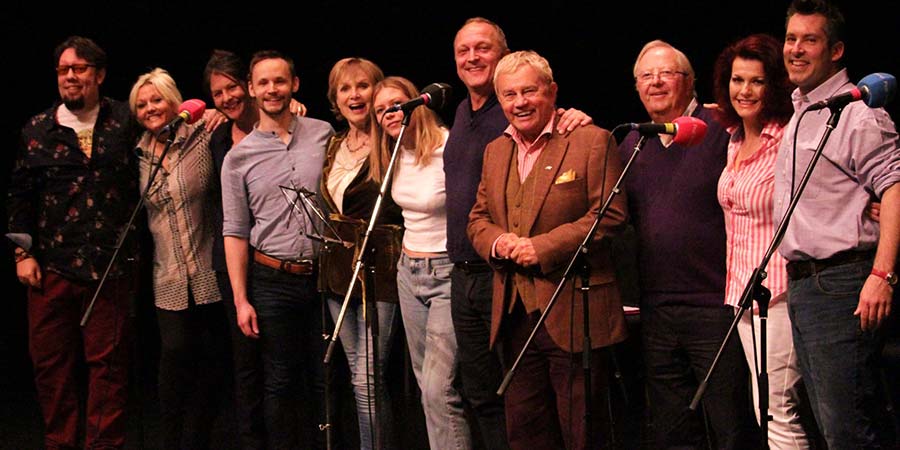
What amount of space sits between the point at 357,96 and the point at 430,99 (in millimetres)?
609

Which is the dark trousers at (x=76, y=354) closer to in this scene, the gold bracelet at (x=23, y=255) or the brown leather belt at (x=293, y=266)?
the gold bracelet at (x=23, y=255)

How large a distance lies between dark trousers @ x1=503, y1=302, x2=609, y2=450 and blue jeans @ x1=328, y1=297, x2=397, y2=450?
0.62 m

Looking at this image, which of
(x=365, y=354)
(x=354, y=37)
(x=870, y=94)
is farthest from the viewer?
(x=354, y=37)

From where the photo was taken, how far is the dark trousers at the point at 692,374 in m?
3.22

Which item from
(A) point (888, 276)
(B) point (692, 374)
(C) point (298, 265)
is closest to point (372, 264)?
(C) point (298, 265)

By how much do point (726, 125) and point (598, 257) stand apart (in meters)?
0.55

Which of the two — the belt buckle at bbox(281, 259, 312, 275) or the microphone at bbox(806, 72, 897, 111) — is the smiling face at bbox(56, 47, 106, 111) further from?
the microphone at bbox(806, 72, 897, 111)

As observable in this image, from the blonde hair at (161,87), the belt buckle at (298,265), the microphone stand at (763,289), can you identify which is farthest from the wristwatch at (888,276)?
the blonde hair at (161,87)

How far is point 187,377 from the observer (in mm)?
4191

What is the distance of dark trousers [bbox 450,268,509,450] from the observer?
3.50m

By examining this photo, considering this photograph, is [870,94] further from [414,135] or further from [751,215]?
[414,135]

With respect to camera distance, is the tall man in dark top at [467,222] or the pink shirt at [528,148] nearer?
the pink shirt at [528,148]

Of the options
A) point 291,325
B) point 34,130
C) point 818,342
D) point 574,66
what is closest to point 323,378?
point 291,325

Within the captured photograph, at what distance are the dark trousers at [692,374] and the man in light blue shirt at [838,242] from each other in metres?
0.28
